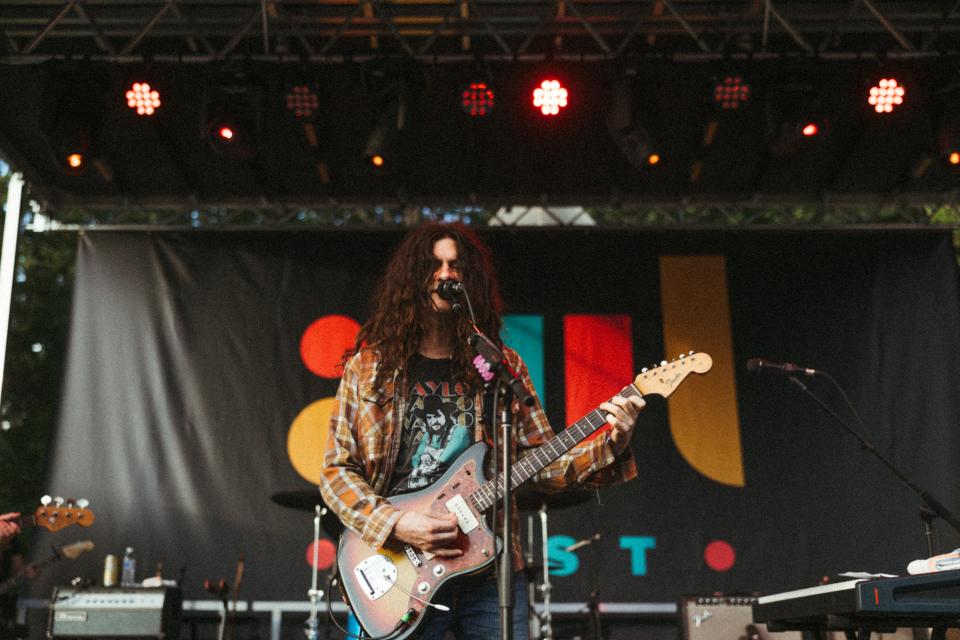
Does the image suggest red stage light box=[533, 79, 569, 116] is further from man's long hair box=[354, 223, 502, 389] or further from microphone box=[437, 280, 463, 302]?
microphone box=[437, 280, 463, 302]

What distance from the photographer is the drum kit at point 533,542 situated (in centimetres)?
603

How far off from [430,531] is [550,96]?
4.17 meters

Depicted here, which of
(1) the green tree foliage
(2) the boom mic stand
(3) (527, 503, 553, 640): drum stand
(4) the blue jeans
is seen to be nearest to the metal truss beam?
(3) (527, 503, 553, 640): drum stand

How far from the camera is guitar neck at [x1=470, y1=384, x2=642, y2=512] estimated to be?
11.1 feet

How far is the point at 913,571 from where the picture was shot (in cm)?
378

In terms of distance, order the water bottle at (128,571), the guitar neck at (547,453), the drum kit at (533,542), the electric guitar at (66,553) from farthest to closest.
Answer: the water bottle at (128,571)
the electric guitar at (66,553)
the drum kit at (533,542)
the guitar neck at (547,453)

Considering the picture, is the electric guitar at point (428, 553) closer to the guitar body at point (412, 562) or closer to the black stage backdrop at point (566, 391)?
the guitar body at point (412, 562)

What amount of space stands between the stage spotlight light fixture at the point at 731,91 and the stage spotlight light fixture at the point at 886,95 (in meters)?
0.82

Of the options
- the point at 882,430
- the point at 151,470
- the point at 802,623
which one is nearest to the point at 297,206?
the point at 151,470

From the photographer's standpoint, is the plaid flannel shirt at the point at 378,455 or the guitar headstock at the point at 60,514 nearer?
the plaid flannel shirt at the point at 378,455

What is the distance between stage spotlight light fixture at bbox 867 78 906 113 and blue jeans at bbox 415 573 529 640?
467 centimetres

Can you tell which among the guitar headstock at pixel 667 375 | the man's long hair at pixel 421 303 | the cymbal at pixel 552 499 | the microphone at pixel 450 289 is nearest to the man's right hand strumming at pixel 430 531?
the man's long hair at pixel 421 303

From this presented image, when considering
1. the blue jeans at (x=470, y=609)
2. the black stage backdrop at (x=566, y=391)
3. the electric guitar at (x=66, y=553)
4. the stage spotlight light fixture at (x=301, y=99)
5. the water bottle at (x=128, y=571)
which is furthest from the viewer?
the black stage backdrop at (x=566, y=391)

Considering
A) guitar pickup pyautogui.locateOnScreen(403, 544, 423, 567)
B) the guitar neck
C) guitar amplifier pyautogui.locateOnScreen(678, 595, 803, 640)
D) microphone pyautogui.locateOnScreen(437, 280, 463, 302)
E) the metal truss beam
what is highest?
the metal truss beam
